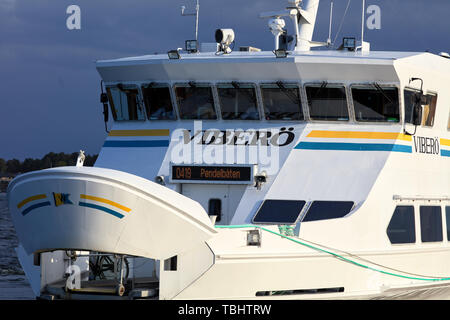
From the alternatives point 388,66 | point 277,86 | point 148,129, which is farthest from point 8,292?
point 388,66

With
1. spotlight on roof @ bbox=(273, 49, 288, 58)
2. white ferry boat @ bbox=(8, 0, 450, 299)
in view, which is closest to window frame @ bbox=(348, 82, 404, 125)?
white ferry boat @ bbox=(8, 0, 450, 299)

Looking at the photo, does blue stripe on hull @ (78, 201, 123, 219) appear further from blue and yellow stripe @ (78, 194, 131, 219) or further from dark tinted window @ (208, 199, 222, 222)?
dark tinted window @ (208, 199, 222, 222)

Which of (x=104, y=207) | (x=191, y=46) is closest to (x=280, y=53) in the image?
(x=191, y=46)

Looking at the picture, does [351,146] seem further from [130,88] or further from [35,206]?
[35,206]

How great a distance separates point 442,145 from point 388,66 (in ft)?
8.64

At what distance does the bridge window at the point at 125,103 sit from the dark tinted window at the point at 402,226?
515cm

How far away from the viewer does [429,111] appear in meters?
16.5

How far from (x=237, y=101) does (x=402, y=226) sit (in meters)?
3.69

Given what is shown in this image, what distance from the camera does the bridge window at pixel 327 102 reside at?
15.5m

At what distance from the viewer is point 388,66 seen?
1496 cm

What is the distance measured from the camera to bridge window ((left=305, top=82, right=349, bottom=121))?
1545 cm

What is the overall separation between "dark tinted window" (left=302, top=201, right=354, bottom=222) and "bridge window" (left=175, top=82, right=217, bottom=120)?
278 cm

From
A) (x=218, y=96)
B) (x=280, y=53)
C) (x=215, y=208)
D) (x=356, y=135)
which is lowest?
(x=215, y=208)

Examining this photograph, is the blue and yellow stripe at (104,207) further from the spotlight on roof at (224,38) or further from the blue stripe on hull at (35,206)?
the spotlight on roof at (224,38)
